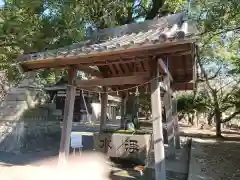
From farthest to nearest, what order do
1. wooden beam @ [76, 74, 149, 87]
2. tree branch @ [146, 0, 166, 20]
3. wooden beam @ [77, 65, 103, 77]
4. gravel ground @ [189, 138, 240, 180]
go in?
tree branch @ [146, 0, 166, 20]
wooden beam @ [77, 65, 103, 77]
gravel ground @ [189, 138, 240, 180]
wooden beam @ [76, 74, 149, 87]

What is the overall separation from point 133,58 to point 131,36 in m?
0.94

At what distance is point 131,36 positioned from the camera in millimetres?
6395

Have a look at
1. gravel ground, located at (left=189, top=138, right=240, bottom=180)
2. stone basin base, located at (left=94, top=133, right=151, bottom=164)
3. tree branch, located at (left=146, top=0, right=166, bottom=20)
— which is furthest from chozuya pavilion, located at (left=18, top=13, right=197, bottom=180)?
tree branch, located at (left=146, top=0, right=166, bottom=20)

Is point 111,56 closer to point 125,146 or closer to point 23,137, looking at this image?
point 125,146

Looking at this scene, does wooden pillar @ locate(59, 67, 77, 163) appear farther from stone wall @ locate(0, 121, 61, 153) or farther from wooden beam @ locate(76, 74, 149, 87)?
stone wall @ locate(0, 121, 61, 153)

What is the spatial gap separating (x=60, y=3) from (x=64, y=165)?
15.1ft

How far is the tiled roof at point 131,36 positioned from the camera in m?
4.65

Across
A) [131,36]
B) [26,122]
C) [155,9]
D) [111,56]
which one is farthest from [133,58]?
[26,122]

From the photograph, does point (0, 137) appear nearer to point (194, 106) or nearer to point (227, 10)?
point (227, 10)

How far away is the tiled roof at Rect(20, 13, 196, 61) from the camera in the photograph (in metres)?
4.65

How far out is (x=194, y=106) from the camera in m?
19.4

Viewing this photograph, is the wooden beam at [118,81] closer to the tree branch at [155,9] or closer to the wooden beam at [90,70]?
the wooden beam at [90,70]

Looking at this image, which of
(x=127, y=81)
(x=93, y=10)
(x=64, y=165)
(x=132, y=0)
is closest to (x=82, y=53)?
(x=127, y=81)

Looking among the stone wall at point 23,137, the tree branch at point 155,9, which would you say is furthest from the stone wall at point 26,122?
the tree branch at point 155,9
